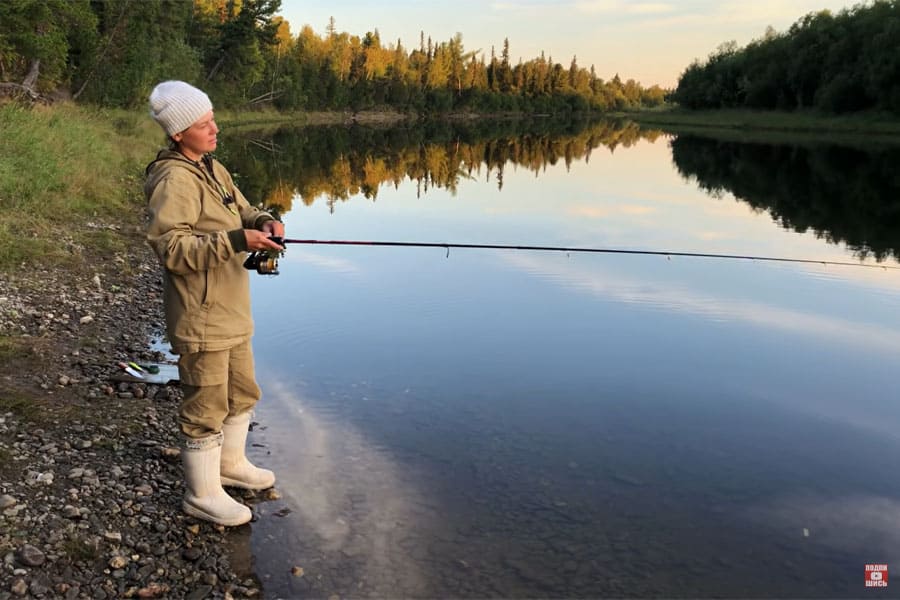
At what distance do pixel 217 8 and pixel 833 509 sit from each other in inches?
3578

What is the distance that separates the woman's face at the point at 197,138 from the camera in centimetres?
354

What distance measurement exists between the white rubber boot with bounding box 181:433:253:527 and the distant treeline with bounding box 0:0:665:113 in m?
20.6

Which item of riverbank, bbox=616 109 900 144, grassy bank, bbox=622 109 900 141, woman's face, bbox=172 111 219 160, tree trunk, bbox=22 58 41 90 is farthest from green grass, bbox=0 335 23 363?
grassy bank, bbox=622 109 900 141

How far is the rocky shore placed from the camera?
3.38 meters

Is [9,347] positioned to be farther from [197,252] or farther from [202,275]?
[197,252]

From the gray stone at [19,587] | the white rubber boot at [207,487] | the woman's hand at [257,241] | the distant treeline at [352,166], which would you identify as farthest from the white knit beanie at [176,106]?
the distant treeline at [352,166]

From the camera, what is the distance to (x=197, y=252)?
3.37m

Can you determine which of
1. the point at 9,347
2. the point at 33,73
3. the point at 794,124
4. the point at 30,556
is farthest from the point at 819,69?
the point at 30,556

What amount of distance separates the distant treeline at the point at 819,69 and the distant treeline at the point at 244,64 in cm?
4223

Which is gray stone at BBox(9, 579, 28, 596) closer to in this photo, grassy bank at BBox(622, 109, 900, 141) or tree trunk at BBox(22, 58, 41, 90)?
tree trunk at BBox(22, 58, 41, 90)

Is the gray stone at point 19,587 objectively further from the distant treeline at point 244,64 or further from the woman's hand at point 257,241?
the distant treeline at point 244,64

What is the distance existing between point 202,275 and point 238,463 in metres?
1.37

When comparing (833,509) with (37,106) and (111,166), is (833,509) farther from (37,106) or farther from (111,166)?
(37,106)

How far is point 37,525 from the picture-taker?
3.59 metres
